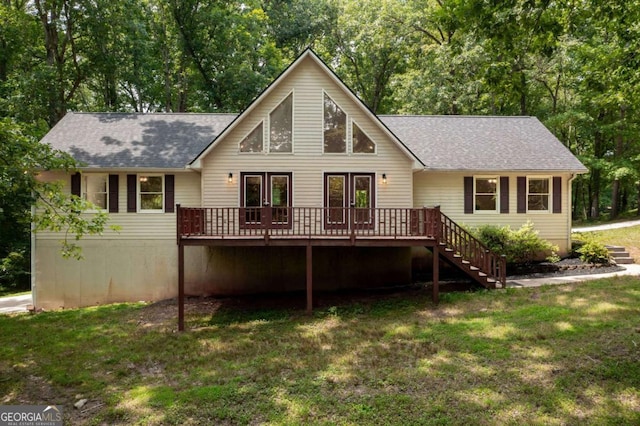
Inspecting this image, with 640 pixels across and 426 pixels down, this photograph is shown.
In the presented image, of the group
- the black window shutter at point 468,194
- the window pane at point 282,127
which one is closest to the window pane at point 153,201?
the window pane at point 282,127

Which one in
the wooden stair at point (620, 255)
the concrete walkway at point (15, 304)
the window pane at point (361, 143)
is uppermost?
the window pane at point (361, 143)

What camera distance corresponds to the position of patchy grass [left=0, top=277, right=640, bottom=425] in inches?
231

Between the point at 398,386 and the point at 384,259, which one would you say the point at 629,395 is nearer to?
the point at 398,386

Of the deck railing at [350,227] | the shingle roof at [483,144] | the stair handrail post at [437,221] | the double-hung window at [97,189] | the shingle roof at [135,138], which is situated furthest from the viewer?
the shingle roof at [483,144]

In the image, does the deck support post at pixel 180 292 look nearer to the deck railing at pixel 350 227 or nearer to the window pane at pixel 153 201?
the deck railing at pixel 350 227

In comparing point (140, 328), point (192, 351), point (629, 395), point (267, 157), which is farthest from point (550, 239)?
point (140, 328)

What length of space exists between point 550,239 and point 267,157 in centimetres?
1115

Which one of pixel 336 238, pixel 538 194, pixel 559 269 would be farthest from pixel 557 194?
pixel 336 238

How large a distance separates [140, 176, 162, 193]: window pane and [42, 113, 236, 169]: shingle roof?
564mm

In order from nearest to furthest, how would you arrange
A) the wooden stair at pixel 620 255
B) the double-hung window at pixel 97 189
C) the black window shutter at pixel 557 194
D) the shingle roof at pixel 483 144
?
the double-hung window at pixel 97 189
the wooden stair at pixel 620 255
the shingle roof at pixel 483 144
the black window shutter at pixel 557 194

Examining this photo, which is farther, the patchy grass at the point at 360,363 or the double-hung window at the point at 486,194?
the double-hung window at the point at 486,194

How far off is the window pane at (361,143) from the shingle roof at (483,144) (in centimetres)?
204

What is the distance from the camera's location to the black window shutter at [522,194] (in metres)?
14.8

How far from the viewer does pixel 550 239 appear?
1488cm
